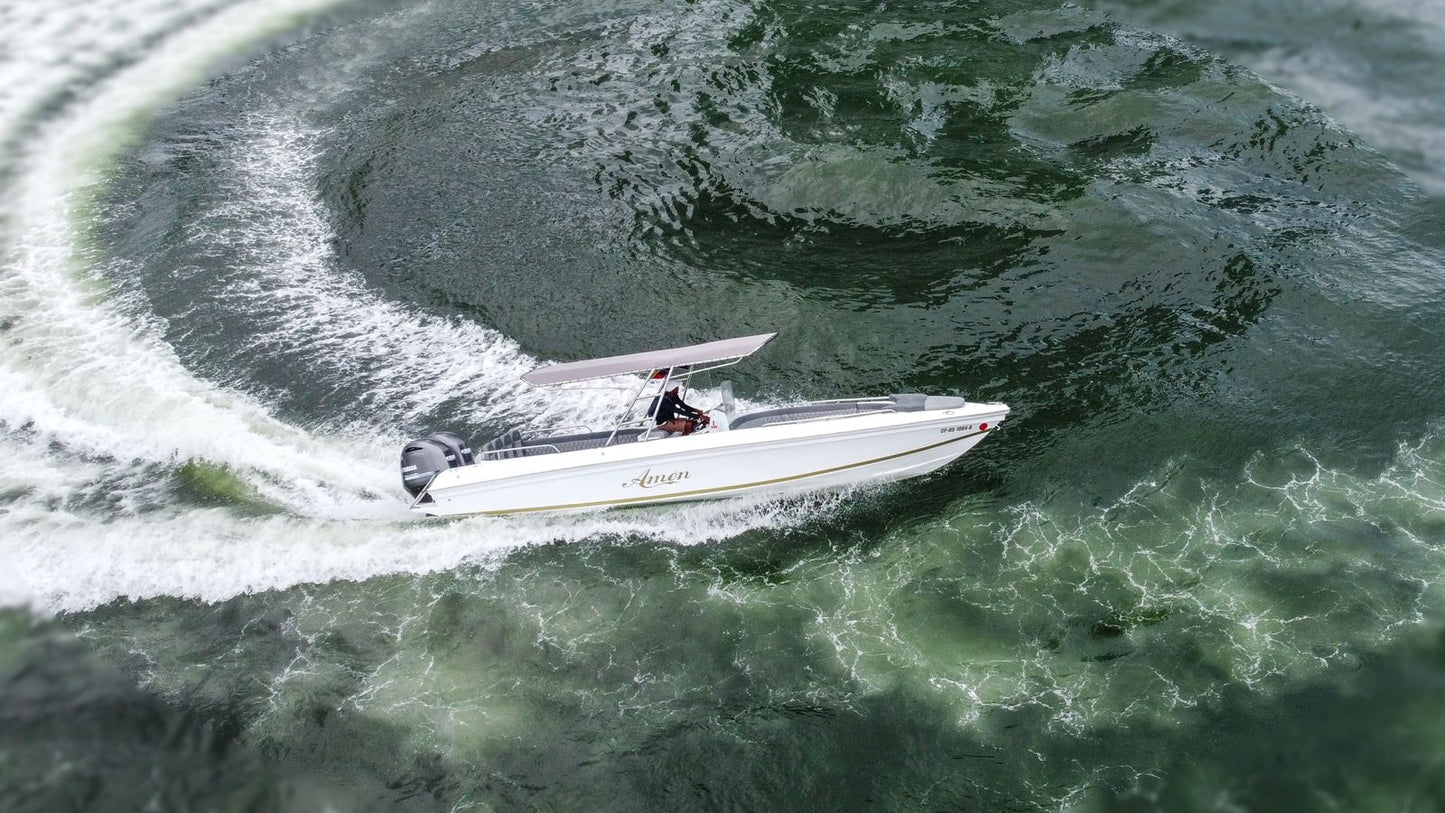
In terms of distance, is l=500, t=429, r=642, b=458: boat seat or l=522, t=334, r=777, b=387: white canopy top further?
l=500, t=429, r=642, b=458: boat seat

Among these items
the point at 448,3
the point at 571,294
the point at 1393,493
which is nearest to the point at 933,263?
the point at 571,294

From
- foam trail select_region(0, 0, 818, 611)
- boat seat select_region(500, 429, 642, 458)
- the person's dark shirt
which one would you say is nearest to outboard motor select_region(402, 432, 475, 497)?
boat seat select_region(500, 429, 642, 458)

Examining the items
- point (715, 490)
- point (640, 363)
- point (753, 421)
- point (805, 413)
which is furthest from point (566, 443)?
point (805, 413)

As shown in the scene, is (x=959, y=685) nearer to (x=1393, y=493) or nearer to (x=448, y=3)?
(x=1393, y=493)

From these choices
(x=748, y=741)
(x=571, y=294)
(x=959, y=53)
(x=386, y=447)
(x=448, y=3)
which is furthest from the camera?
(x=448, y=3)

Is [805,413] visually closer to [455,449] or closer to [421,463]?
[455,449]

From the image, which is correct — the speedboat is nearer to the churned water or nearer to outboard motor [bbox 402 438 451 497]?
outboard motor [bbox 402 438 451 497]
